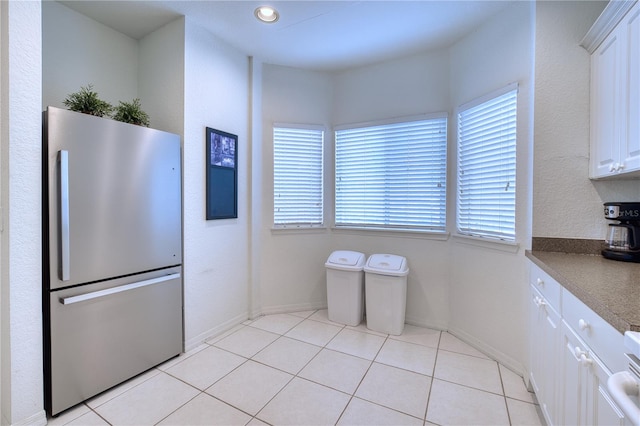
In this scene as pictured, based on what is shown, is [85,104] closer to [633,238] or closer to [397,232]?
[397,232]

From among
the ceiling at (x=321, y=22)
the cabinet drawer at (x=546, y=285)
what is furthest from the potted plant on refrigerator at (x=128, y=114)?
the cabinet drawer at (x=546, y=285)

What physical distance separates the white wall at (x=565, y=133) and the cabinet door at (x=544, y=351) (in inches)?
22.7

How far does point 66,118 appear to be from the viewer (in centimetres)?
162

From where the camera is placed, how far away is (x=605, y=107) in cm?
165

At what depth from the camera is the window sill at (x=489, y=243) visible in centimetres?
209

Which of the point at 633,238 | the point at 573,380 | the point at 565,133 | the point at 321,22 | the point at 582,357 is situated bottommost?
the point at 573,380

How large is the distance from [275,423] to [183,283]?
4.41 feet

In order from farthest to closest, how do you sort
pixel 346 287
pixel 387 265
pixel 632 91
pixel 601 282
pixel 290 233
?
pixel 290 233 → pixel 346 287 → pixel 387 265 → pixel 632 91 → pixel 601 282

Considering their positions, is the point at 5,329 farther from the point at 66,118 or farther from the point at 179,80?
the point at 179,80

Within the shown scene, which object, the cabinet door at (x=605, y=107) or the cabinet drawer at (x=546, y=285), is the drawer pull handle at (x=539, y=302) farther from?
the cabinet door at (x=605, y=107)

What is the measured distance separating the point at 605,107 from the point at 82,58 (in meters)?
3.86

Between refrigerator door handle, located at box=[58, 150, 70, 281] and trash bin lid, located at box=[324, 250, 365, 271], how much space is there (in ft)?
6.94

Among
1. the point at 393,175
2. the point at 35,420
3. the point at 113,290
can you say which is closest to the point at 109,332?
the point at 113,290

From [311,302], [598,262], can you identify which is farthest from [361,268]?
[598,262]
